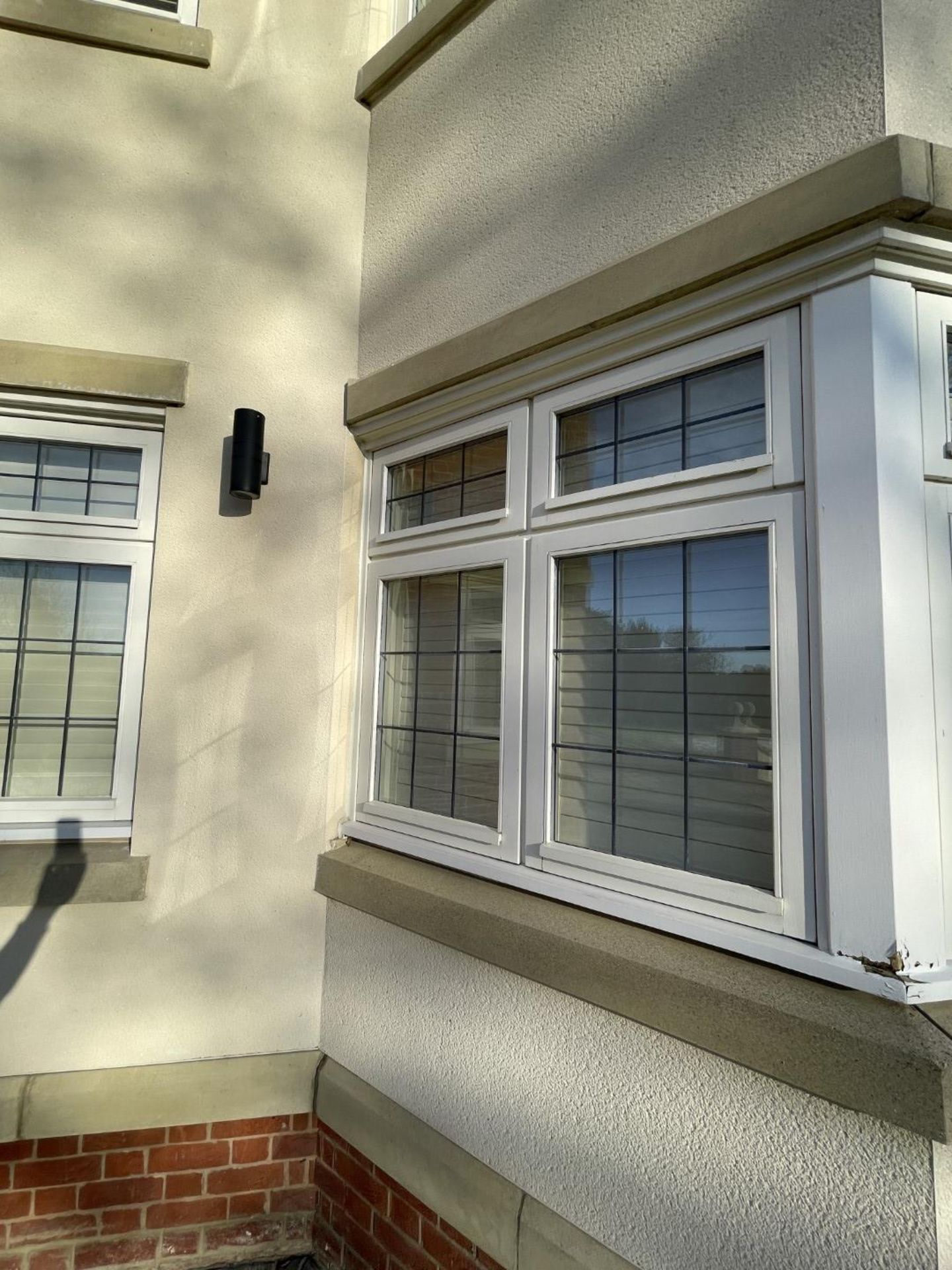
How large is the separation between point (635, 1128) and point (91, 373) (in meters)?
2.94

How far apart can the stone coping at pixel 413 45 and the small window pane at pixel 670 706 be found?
2.11m

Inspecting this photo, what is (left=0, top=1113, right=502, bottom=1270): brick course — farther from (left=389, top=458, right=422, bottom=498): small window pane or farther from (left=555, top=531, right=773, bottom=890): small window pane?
(left=389, top=458, right=422, bottom=498): small window pane

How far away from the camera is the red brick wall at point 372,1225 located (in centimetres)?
216

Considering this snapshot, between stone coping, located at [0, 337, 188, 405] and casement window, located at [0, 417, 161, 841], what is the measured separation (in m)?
0.16

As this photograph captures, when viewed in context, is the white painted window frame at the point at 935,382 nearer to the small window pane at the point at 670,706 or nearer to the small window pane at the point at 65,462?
the small window pane at the point at 670,706

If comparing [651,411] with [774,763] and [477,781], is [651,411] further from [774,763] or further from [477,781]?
[477,781]

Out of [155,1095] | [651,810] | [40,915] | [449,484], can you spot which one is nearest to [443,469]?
[449,484]

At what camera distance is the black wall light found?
8.76 ft

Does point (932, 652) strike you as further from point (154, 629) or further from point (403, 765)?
point (154, 629)

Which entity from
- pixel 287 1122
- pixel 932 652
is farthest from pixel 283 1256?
pixel 932 652

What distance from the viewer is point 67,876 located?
8.20 ft

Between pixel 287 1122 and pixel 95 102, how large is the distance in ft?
12.8

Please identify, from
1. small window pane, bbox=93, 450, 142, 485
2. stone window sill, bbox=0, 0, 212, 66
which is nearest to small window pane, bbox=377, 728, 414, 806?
small window pane, bbox=93, 450, 142, 485

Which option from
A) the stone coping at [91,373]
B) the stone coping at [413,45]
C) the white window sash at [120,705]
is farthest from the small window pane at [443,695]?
the stone coping at [413,45]
